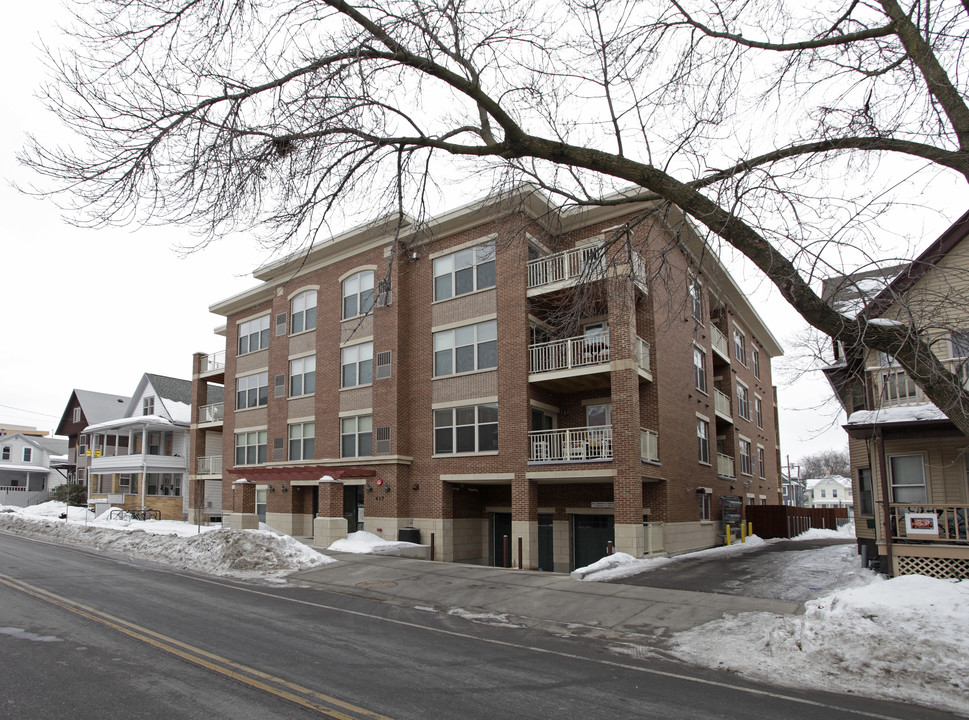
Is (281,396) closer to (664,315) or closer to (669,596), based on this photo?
(664,315)

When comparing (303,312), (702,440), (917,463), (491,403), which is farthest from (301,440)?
(917,463)

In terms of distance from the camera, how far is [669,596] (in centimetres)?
1370

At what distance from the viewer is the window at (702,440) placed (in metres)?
26.7

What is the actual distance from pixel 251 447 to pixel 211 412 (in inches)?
264

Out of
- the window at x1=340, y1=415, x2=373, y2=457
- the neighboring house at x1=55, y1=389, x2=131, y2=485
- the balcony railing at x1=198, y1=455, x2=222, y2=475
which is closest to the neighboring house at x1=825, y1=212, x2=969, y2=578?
the window at x1=340, y1=415, x2=373, y2=457

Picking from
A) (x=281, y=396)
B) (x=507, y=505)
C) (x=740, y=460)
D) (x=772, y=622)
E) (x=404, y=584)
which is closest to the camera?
(x=772, y=622)

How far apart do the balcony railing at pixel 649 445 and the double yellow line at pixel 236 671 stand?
14.3m

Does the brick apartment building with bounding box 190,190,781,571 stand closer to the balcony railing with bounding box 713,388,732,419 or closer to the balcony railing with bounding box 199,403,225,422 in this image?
the balcony railing with bounding box 713,388,732,419

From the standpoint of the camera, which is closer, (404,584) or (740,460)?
(404,584)

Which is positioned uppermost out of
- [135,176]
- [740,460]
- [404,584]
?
[135,176]

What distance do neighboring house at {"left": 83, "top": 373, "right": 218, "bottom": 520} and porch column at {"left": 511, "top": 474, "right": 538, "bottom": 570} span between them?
2968cm

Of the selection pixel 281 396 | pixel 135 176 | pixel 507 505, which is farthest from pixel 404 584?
pixel 281 396

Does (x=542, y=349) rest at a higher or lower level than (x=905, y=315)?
higher

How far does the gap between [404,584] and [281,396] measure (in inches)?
658
